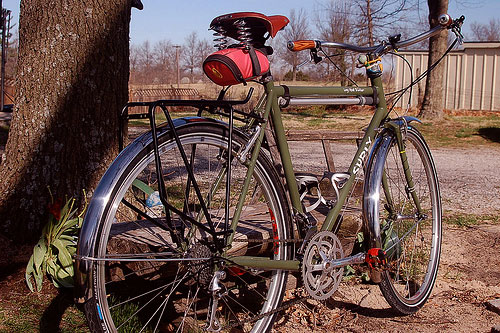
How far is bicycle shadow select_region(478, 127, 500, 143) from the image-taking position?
44.6ft

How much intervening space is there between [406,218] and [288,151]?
107 centimetres

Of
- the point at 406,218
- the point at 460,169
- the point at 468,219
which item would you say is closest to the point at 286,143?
the point at 406,218

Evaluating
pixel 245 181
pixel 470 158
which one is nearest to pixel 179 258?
pixel 245 181

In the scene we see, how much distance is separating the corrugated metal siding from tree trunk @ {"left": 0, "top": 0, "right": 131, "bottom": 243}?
19.4 m

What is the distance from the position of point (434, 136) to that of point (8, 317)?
12812 millimetres

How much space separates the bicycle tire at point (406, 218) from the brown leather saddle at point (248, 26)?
3.30ft

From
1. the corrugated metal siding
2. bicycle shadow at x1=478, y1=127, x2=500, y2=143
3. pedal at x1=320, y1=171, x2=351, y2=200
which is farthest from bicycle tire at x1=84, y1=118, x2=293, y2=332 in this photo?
the corrugated metal siding

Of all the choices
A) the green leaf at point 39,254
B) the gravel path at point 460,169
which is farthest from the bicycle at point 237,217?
the gravel path at point 460,169

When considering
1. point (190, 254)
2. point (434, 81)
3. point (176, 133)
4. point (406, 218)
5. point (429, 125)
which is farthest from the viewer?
point (434, 81)

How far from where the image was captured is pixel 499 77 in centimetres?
2231

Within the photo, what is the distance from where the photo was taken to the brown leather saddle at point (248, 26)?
2471mm

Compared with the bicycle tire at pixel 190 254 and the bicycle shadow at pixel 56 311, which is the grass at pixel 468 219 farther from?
the bicycle shadow at pixel 56 311

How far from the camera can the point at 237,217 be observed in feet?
8.26

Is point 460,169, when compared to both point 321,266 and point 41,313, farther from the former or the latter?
point 41,313
